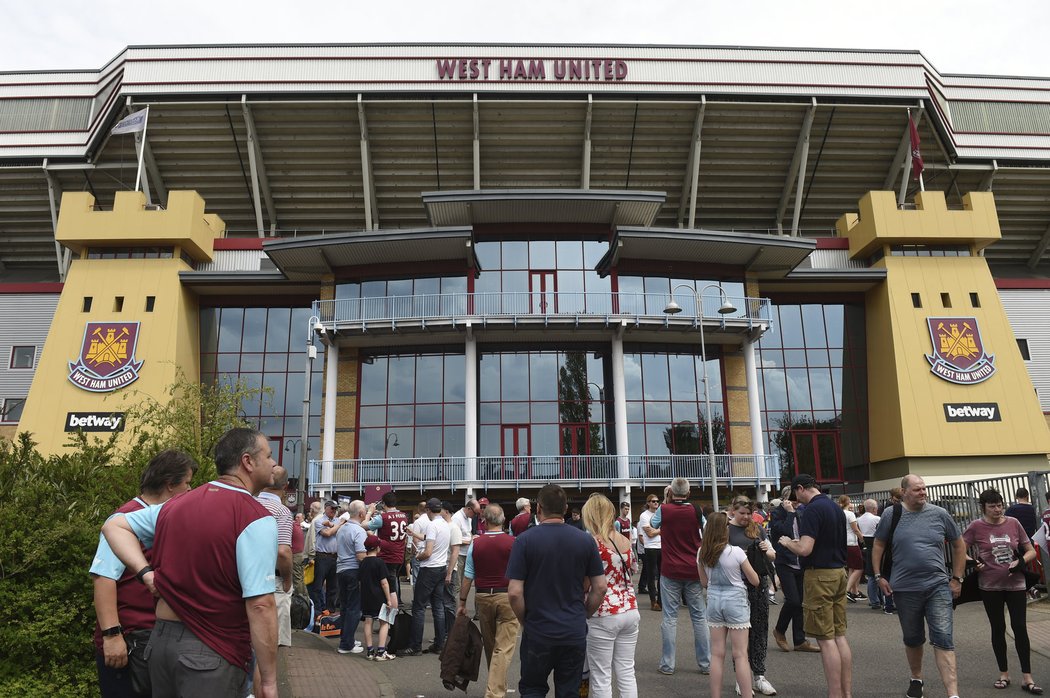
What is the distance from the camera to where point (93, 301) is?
2550 centimetres

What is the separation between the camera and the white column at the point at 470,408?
2320 cm

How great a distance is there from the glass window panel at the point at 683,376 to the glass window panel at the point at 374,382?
10.7m

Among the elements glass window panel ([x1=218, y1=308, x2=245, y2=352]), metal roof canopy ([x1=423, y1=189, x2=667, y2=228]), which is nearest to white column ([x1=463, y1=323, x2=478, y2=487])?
metal roof canopy ([x1=423, y1=189, x2=667, y2=228])

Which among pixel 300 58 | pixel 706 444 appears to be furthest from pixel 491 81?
pixel 706 444

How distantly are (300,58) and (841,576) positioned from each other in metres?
27.9

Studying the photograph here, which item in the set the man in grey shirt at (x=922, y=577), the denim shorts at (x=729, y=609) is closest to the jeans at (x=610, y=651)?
the denim shorts at (x=729, y=609)

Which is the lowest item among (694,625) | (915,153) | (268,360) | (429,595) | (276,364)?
(694,625)

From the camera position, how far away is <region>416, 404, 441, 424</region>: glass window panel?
25141mm

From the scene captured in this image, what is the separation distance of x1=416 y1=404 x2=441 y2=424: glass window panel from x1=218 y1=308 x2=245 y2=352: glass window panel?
847 centimetres

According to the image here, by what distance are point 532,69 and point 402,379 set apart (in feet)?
43.9

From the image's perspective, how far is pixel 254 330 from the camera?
28.1 metres

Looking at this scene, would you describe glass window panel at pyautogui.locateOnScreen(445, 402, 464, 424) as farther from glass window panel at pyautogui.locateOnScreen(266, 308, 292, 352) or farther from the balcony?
glass window panel at pyautogui.locateOnScreen(266, 308, 292, 352)

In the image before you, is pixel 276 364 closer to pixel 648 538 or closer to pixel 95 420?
pixel 95 420

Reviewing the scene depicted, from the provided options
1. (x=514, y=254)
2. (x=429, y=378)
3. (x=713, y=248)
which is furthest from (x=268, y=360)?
(x=713, y=248)
